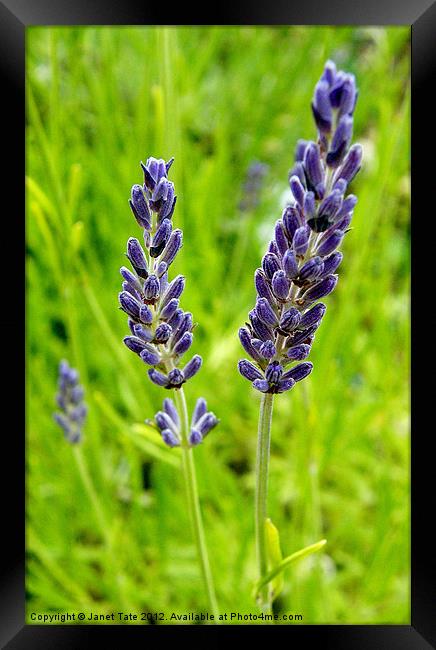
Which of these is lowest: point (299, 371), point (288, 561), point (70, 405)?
point (288, 561)

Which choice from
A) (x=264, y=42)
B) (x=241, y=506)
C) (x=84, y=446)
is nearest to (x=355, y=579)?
(x=241, y=506)

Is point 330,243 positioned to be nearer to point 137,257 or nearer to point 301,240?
point 301,240
